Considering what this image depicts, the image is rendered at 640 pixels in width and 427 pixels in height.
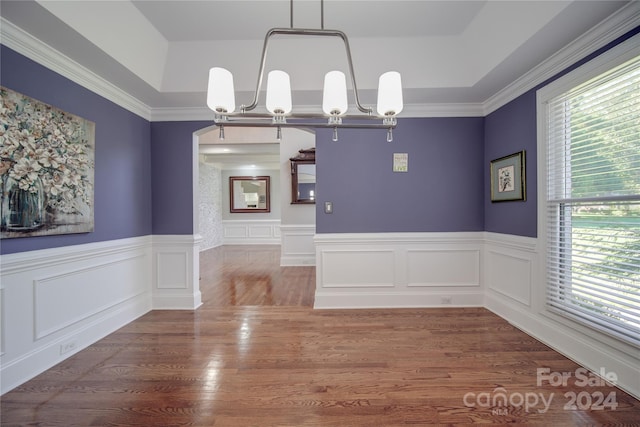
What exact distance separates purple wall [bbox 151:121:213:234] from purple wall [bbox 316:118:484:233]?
1.62 m

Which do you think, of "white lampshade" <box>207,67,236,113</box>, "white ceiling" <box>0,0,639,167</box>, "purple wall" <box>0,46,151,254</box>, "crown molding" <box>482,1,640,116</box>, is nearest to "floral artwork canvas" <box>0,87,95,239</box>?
"purple wall" <box>0,46,151,254</box>

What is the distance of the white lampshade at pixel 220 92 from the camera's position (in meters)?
1.52

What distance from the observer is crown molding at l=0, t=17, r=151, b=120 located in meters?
1.88

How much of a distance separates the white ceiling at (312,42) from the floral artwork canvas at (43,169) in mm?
544

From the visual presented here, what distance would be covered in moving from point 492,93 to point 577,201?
1.49 m

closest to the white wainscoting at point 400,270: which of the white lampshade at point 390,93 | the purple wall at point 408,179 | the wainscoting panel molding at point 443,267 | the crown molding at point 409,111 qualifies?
the wainscoting panel molding at point 443,267

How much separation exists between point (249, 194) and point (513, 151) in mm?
7868

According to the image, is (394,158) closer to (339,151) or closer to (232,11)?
(339,151)

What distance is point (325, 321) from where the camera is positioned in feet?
9.77

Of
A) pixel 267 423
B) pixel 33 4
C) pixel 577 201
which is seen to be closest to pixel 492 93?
pixel 577 201

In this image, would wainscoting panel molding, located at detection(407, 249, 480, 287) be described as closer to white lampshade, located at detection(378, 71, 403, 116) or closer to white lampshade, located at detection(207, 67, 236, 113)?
Result: white lampshade, located at detection(378, 71, 403, 116)

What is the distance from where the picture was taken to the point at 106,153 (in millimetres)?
2744

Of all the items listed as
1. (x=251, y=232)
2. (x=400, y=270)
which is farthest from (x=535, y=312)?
(x=251, y=232)

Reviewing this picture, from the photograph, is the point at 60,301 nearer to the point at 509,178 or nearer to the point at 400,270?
the point at 400,270
